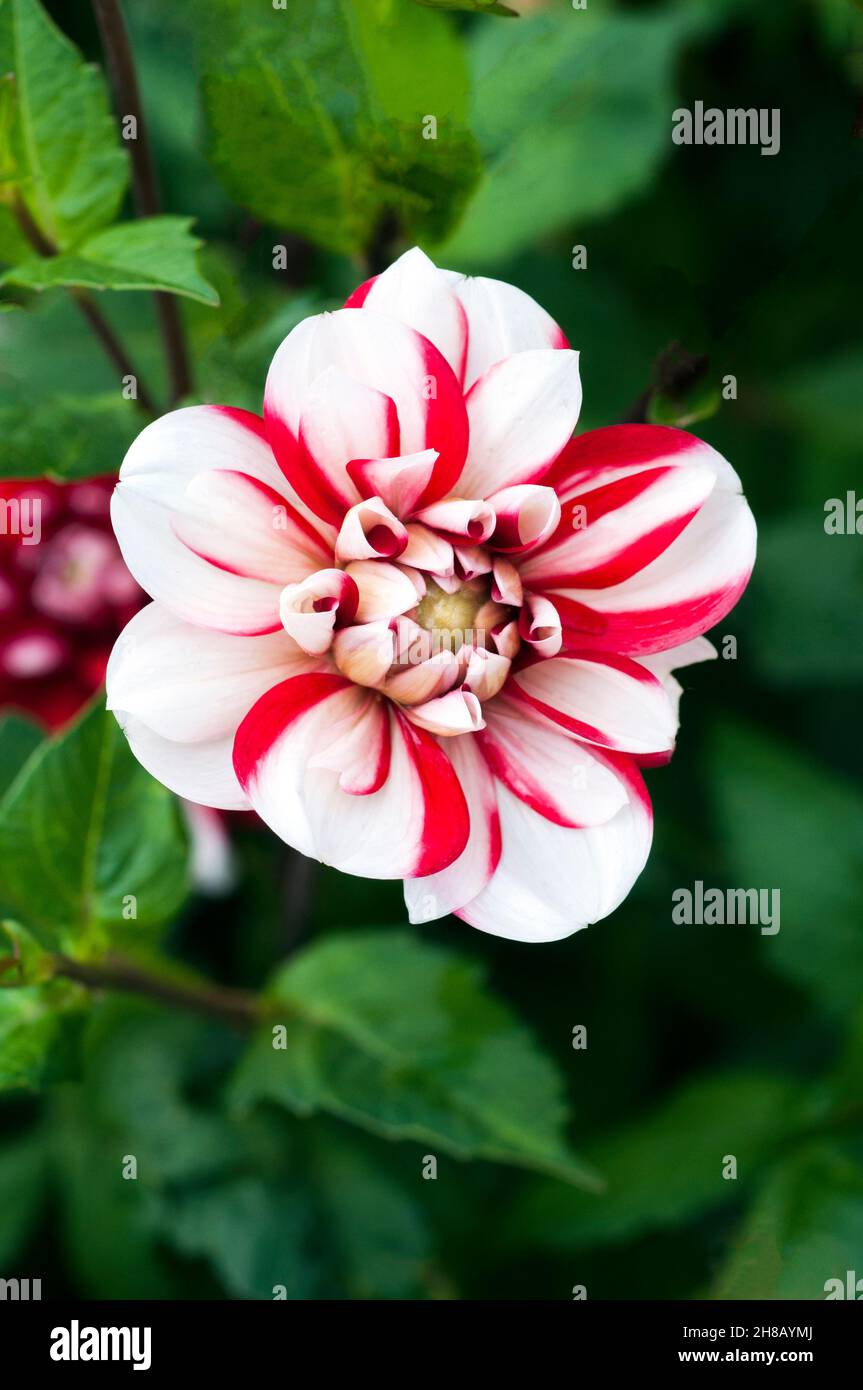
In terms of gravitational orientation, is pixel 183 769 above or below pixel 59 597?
below

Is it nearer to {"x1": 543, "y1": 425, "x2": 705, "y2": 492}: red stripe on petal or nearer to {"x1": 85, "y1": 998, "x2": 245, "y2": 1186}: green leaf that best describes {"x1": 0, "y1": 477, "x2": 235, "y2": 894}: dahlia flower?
{"x1": 85, "y1": 998, "x2": 245, "y2": 1186}: green leaf

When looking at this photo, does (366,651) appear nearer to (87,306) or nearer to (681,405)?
(681,405)

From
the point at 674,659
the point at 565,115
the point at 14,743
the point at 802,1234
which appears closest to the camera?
the point at 674,659

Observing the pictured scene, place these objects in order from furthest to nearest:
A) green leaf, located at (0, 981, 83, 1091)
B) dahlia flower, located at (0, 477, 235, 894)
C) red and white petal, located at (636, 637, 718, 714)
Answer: dahlia flower, located at (0, 477, 235, 894), green leaf, located at (0, 981, 83, 1091), red and white petal, located at (636, 637, 718, 714)

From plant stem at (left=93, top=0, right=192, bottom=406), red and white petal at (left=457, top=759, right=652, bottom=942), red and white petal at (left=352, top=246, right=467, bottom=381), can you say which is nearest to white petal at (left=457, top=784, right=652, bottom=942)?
red and white petal at (left=457, top=759, right=652, bottom=942)

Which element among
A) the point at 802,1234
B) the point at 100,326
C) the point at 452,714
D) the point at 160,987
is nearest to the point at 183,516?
the point at 452,714

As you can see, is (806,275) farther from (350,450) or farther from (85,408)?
(85,408)

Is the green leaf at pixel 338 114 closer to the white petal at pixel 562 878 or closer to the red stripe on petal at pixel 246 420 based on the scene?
the red stripe on petal at pixel 246 420
